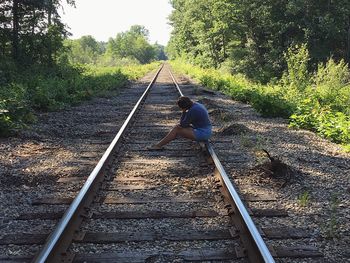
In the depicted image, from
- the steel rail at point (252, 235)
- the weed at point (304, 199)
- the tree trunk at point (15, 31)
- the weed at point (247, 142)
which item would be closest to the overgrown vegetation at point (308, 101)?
the weed at point (247, 142)

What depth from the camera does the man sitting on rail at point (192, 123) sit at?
750 cm

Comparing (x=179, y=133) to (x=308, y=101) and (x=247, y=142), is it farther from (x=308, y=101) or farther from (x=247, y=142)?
(x=308, y=101)

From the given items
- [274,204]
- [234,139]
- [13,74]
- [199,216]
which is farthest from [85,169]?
[13,74]

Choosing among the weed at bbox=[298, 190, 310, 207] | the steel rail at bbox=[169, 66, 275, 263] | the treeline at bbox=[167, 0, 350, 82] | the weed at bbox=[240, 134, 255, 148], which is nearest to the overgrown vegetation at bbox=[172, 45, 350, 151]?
the weed at bbox=[240, 134, 255, 148]

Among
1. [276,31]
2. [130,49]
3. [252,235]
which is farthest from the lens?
[130,49]

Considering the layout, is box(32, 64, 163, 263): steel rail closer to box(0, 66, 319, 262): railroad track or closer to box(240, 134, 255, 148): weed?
box(0, 66, 319, 262): railroad track

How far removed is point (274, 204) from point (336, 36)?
1234 inches

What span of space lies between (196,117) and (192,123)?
153 mm

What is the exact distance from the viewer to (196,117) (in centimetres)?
761

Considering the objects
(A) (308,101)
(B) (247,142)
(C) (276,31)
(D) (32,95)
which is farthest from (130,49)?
(B) (247,142)

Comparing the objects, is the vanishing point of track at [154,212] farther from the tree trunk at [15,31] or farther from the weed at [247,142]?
the tree trunk at [15,31]

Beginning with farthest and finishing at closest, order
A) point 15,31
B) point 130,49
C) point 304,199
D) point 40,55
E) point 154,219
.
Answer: point 130,49, point 40,55, point 15,31, point 304,199, point 154,219

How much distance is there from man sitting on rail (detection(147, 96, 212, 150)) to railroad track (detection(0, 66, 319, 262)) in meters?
0.61

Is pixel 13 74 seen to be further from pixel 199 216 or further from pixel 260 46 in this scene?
pixel 260 46
